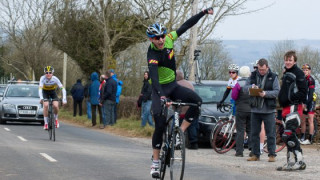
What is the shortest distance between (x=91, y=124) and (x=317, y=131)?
11.6 meters

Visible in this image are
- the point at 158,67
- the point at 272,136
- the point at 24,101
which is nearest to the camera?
the point at 158,67

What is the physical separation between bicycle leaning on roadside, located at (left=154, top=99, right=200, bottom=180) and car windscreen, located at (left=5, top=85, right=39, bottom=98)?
17799 millimetres

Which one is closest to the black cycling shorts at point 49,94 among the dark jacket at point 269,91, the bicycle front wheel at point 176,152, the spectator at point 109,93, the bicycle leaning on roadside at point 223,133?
the bicycle leaning on roadside at point 223,133

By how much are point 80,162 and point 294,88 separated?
391 centimetres

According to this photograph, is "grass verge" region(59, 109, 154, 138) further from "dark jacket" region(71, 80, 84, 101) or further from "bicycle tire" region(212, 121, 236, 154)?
"bicycle tire" region(212, 121, 236, 154)

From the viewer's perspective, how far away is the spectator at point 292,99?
11.2 meters

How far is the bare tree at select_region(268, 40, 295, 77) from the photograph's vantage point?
6543 centimetres

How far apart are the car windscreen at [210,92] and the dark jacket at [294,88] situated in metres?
6.07

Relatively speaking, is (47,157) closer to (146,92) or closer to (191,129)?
(191,129)

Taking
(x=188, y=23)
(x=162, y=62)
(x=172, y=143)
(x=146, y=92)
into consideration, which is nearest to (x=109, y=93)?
(x=146, y=92)

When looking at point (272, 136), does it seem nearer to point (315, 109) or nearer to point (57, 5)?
point (315, 109)

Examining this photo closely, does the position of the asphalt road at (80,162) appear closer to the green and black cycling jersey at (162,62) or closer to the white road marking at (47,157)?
the white road marking at (47,157)

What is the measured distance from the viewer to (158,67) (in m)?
9.02

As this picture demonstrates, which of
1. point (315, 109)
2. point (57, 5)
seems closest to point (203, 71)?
point (57, 5)
